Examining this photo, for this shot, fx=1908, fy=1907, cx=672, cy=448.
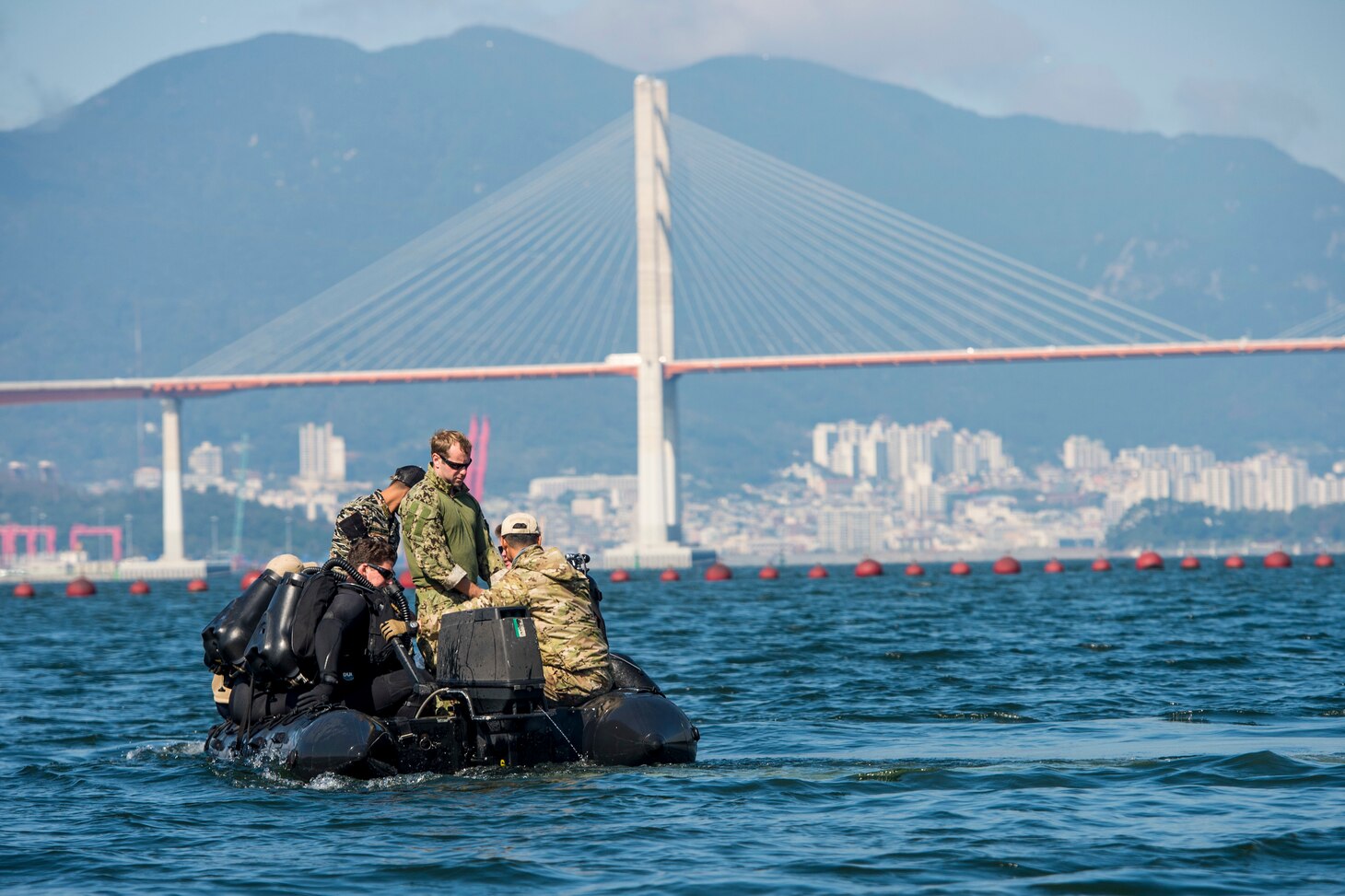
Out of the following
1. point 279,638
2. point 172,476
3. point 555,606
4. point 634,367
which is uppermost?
point 634,367

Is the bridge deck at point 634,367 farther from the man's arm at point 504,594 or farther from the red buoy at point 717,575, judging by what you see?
the man's arm at point 504,594

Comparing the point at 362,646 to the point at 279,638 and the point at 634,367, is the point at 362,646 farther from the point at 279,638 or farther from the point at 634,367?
the point at 634,367

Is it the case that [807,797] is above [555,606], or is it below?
below

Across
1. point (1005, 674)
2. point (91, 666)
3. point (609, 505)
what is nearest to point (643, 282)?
point (91, 666)

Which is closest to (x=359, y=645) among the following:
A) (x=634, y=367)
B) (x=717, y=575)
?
(x=717, y=575)

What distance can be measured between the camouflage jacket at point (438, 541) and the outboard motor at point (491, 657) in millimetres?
348

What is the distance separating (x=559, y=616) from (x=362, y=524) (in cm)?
110

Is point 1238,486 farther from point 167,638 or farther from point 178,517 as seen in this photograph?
point 167,638

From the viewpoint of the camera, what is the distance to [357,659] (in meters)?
9.25

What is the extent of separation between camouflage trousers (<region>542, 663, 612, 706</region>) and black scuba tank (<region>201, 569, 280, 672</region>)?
1.49 metres

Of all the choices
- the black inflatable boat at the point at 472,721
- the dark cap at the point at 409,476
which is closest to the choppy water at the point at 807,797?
the black inflatable boat at the point at 472,721

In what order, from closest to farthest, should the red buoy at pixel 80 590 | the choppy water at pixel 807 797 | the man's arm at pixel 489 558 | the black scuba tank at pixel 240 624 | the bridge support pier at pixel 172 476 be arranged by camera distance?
the choppy water at pixel 807 797 → the man's arm at pixel 489 558 → the black scuba tank at pixel 240 624 → the red buoy at pixel 80 590 → the bridge support pier at pixel 172 476

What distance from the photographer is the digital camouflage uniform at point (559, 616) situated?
9102 millimetres

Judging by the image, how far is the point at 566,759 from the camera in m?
9.41
